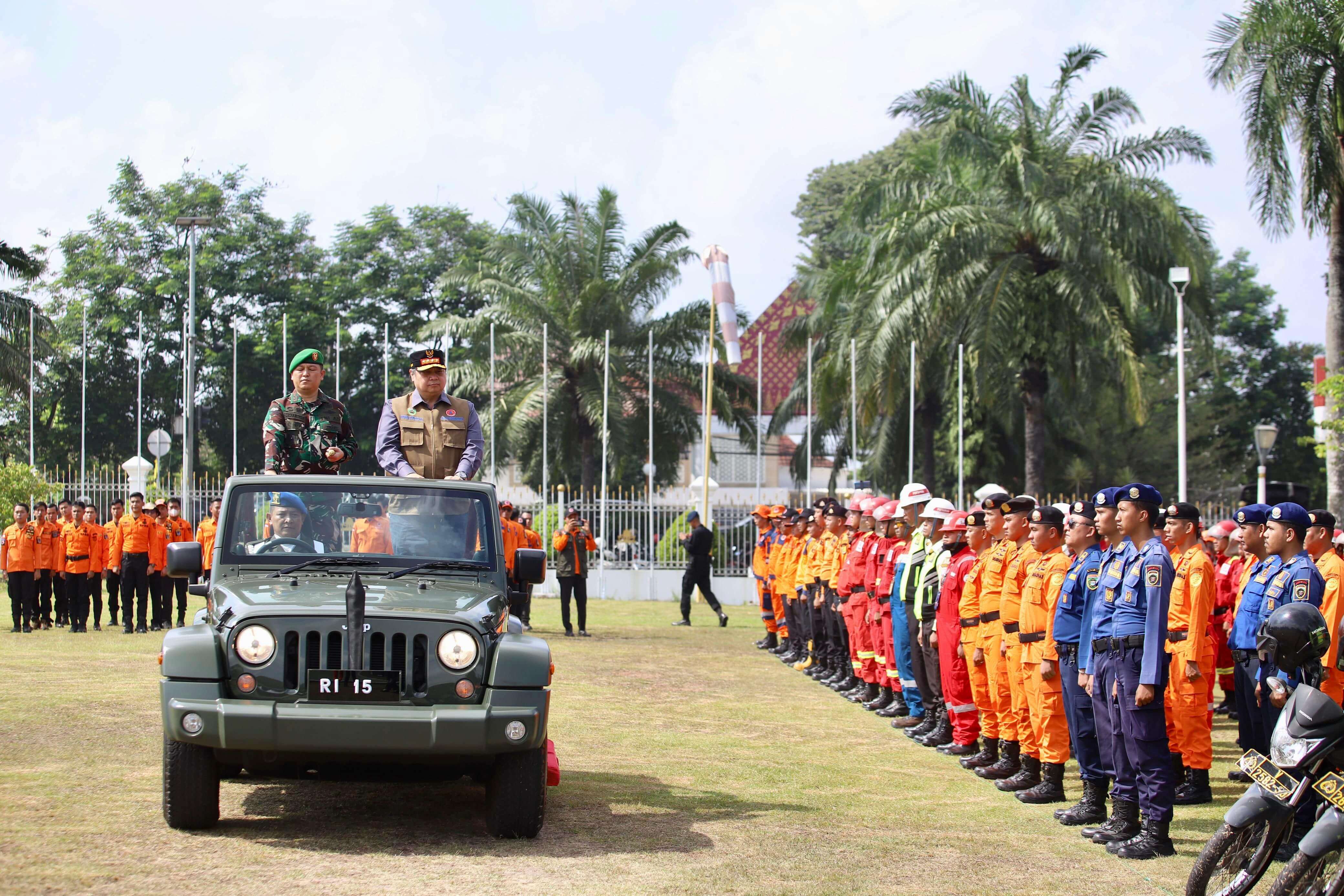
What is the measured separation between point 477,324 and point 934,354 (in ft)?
38.7

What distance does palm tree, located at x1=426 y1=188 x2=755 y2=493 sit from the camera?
3516 cm

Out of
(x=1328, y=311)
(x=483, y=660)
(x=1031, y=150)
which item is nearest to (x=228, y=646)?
(x=483, y=660)

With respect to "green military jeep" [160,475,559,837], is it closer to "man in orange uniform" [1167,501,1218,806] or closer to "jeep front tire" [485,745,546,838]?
"jeep front tire" [485,745,546,838]

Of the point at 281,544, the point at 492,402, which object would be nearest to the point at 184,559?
the point at 281,544

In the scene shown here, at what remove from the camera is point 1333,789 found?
5.48 metres

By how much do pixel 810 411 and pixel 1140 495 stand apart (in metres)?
30.3

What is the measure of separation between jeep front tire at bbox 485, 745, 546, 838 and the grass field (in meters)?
0.09

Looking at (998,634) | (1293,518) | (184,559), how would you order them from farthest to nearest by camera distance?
(998,634), (1293,518), (184,559)

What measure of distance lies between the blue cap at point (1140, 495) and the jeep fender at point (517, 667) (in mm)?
3295

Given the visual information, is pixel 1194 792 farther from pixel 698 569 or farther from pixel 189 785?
pixel 698 569

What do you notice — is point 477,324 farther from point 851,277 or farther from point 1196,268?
point 1196,268

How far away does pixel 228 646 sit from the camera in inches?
266

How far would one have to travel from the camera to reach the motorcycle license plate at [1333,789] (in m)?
5.45

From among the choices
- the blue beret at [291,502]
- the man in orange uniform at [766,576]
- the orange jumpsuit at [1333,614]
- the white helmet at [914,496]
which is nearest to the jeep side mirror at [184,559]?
the blue beret at [291,502]
